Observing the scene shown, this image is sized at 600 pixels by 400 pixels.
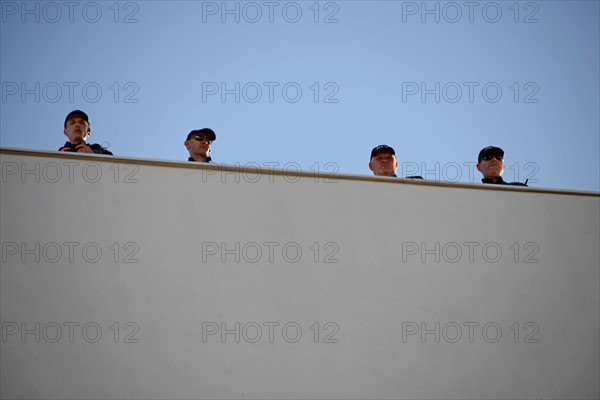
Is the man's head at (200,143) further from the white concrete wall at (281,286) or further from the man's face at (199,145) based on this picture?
the white concrete wall at (281,286)

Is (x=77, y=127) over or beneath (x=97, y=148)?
over

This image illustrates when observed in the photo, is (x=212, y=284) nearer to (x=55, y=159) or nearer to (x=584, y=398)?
(x=55, y=159)

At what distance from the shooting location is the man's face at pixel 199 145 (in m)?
4.71

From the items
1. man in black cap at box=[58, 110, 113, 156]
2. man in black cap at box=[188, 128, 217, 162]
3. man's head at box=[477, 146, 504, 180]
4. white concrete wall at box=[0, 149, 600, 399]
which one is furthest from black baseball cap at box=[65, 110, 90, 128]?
man's head at box=[477, 146, 504, 180]

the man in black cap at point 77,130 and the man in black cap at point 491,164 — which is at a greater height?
the man in black cap at point 77,130

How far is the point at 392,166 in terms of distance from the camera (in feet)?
15.9

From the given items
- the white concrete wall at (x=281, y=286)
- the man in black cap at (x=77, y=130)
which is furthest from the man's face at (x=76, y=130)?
the white concrete wall at (x=281, y=286)

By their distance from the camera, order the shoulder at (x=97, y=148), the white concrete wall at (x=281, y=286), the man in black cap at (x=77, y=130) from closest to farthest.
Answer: the white concrete wall at (x=281, y=286) < the shoulder at (x=97, y=148) < the man in black cap at (x=77, y=130)

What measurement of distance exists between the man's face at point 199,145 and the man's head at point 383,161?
113cm

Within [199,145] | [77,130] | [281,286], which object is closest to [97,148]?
[77,130]

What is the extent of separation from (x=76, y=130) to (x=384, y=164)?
2036 mm

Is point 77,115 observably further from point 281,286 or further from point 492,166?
point 492,166

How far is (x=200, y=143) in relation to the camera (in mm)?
4734

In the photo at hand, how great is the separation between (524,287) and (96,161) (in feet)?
8.07
